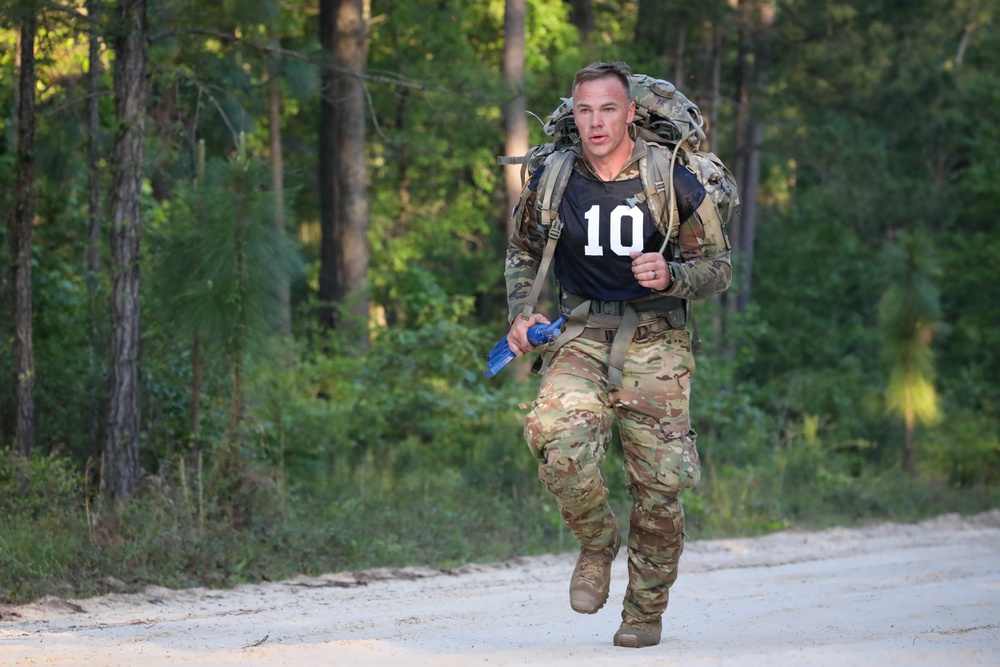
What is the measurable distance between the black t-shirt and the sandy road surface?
1.62 meters

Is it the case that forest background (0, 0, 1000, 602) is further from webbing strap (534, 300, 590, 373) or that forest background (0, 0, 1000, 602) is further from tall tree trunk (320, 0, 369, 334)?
webbing strap (534, 300, 590, 373)

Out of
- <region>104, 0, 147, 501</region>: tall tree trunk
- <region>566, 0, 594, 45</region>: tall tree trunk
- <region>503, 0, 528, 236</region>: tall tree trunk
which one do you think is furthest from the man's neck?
<region>566, 0, 594, 45</region>: tall tree trunk

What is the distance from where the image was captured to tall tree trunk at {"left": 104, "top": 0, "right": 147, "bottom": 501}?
9734mm

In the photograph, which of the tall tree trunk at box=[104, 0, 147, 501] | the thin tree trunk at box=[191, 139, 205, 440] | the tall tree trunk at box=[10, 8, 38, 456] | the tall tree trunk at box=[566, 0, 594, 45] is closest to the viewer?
the tall tree trunk at box=[104, 0, 147, 501]

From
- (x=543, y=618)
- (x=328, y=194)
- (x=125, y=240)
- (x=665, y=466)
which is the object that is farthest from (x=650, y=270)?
(x=328, y=194)

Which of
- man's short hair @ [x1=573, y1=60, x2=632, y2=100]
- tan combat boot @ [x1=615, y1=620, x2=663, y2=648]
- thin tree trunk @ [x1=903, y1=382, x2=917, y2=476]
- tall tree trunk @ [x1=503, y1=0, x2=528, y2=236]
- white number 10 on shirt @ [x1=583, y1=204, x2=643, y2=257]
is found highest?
tall tree trunk @ [x1=503, y1=0, x2=528, y2=236]

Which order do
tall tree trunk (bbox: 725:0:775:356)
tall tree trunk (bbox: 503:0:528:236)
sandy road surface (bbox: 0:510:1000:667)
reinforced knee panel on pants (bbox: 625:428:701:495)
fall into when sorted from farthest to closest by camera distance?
tall tree trunk (bbox: 725:0:775:356)
tall tree trunk (bbox: 503:0:528:236)
reinforced knee panel on pants (bbox: 625:428:701:495)
sandy road surface (bbox: 0:510:1000:667)

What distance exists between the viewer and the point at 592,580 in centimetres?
591

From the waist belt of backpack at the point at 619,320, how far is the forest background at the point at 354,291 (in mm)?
3735

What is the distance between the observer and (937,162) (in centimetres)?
3309

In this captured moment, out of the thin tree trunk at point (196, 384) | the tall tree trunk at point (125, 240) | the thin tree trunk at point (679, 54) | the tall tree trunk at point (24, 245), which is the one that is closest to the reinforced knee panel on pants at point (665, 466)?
the tall tree trunk at point (125, 240)

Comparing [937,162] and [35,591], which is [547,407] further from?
[937,162]

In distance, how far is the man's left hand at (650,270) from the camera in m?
5.53

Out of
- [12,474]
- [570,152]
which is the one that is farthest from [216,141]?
[570,152]
